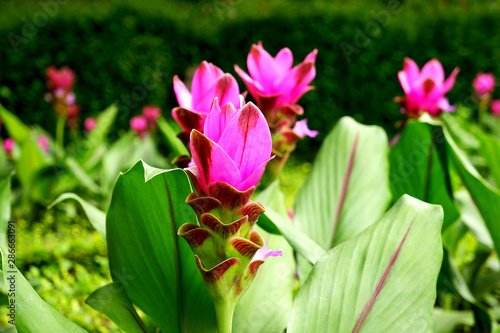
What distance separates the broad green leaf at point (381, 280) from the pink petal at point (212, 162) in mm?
258

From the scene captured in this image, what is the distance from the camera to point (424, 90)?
137 centimetres

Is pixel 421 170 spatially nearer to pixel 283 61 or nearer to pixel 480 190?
pixel 480 190

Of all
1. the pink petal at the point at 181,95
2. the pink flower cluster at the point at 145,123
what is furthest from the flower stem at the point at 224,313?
the pink flower cluster at the point at 145,123

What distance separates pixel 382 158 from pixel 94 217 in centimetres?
75

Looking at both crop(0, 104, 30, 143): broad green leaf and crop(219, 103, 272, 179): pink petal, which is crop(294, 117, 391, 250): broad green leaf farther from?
crop(0, 104, 30, 143): broad green leaf

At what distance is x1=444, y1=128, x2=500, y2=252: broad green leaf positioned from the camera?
0.99 metres

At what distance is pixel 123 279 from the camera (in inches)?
33.7

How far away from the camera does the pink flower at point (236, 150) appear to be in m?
0.59

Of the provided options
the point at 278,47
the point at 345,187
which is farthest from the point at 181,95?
the point at 278,47

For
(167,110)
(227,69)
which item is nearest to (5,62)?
(167,110)

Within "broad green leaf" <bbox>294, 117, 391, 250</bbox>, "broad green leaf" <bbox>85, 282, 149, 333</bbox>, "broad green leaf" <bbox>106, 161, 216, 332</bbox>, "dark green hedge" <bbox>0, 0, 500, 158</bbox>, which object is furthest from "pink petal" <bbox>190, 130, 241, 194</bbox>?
"dark green hedge" <bbox>0, 0, 500, 158</bbox>

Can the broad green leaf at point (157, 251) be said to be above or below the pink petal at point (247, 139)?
below

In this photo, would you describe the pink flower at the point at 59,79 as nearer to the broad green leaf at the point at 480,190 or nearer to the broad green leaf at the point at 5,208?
the broad green leaf at the point at 5,208

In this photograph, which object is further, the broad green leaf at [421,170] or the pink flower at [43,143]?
the pink flower at [43,143]
